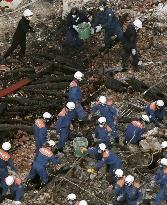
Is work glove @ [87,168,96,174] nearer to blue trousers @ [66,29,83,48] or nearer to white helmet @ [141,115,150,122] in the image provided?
white helmet @ [141,115,150,122]

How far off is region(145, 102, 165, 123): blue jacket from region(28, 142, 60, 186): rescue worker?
3.00 m

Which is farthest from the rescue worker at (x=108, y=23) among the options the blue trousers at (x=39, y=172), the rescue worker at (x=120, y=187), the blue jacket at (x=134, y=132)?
the rescue worker at (x=120, y=187)

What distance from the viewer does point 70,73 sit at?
1585cm

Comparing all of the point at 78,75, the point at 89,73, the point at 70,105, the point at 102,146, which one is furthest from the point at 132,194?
the point at 89,73

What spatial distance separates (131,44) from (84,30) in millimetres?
1860

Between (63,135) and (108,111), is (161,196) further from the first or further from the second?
(63,135)

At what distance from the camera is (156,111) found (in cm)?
1381

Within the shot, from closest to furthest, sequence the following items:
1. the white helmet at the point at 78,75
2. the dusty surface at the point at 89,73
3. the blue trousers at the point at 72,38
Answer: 1. the dusty surface at the point at 89,73
2. the white helmet at the point at 78,75
3. the blue trousers at the point at 72,38

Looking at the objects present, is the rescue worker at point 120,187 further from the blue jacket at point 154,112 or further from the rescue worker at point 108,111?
the blue jacket at point 154,112

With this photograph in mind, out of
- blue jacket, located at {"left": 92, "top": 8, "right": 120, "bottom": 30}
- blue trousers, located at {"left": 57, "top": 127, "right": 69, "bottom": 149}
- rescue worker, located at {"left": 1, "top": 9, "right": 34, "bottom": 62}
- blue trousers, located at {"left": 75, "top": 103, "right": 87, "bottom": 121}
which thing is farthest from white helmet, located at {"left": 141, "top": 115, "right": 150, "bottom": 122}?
rescue worker, located at {"left": 1, "top": 9, "right": 34, "bottom": 62}

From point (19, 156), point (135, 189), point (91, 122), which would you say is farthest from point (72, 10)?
point (135, 189)

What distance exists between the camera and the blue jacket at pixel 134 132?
42.7ft

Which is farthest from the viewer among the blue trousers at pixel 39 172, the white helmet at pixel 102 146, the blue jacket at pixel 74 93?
the blue jacket at pixel 74 93

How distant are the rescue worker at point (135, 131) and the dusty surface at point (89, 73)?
238 millimetres
